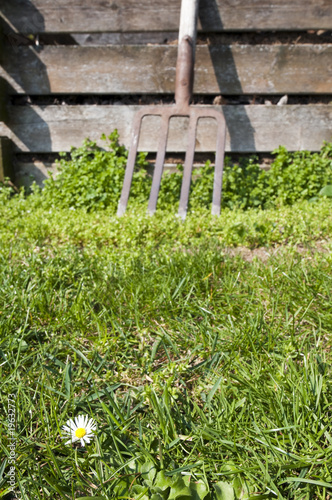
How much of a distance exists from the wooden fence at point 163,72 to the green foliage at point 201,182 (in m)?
0.20

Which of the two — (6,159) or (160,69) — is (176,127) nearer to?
(160,69)

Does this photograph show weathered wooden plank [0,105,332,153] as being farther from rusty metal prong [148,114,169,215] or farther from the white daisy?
the white daisy

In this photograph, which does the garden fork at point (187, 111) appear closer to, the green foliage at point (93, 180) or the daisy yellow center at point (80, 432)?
the green foliage at point (93, 180)

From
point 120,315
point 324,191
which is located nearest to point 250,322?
point 120,315

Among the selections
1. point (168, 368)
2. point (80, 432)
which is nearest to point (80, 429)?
point (80, 432)

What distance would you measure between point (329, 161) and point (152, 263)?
8.32ft

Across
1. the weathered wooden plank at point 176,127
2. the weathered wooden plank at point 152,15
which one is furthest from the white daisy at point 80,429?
the weathered wooden plank at point 152,15

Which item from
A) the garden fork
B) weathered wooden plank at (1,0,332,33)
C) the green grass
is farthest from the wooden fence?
the green grass

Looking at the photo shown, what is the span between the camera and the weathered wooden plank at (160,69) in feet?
12.4

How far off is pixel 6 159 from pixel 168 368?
3.32m

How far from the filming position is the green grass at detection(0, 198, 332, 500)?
1015 mm

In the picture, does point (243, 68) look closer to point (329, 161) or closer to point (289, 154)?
point (289, 154)

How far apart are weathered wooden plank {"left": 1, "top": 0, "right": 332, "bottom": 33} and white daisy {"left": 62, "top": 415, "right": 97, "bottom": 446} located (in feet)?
12.2

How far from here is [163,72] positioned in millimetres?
3869
